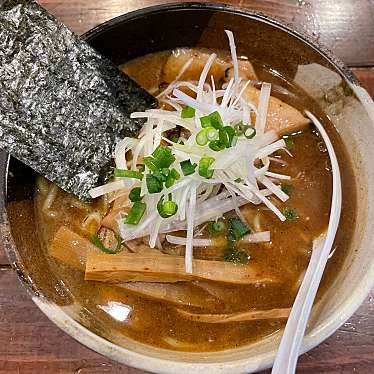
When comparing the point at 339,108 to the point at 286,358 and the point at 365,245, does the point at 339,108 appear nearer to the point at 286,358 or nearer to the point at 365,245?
the point at 365,245

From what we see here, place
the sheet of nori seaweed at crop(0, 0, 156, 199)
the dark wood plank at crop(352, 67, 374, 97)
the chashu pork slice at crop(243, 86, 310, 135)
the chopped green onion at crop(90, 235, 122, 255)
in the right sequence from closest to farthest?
the sheet of nori seaweed at crop(0, 0, 156, 199)
the chopped green onion at crop(90, 235, 122, 255)
the chashu pork slice at crop(243, 86, 310, 135)
the dark wood plank at crop(352, 67, 374, 97)

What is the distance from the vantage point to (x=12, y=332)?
5.34 feet

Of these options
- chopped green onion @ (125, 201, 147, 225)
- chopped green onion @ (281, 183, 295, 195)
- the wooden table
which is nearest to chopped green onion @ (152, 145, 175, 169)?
chopped green onion @ (125, 201, 147, 225)

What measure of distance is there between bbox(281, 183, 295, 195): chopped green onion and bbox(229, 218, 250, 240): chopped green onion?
0.15 m

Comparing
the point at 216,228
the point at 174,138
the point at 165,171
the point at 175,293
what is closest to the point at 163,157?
the point at 165,171

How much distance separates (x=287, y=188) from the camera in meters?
1.60

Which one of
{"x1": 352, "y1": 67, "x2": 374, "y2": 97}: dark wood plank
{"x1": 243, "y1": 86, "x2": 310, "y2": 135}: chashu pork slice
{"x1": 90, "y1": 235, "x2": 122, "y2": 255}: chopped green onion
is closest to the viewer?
{"x1": 90, "y1": 235, "x2": 122, "y2": 255}: chopped green onion

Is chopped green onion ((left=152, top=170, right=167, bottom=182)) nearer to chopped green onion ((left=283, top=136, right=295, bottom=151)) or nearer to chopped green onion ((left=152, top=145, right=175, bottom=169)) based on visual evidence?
chopped green onion ((left=152, top=145, right=175, bottom=169))

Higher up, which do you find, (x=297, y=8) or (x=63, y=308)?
(x=297, y=8)

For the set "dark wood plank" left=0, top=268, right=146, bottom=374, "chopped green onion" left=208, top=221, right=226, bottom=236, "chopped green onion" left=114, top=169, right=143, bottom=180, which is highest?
"chopped green onion" left=114, top=169, right=143, bottom=180

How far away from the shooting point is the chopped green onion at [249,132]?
4.94 feet

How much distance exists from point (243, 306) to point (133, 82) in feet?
2.18

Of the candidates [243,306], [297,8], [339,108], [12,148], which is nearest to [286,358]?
[243,306]

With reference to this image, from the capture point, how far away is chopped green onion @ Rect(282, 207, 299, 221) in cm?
158
